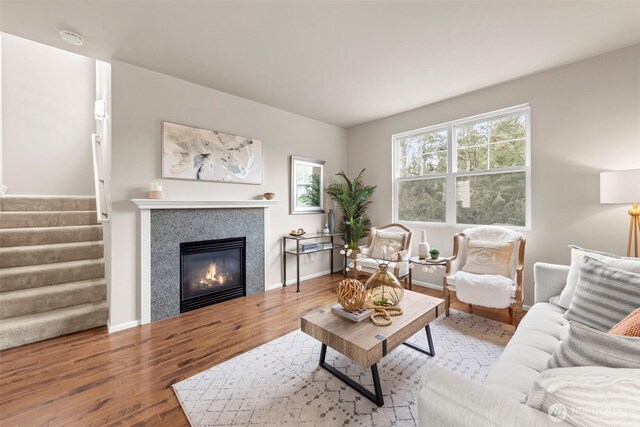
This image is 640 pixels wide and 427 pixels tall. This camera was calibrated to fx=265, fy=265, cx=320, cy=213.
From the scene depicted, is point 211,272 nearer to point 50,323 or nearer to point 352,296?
point 50,323

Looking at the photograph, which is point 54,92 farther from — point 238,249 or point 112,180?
point 238,249

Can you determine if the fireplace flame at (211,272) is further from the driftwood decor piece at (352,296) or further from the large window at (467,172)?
the large window at (467,172)

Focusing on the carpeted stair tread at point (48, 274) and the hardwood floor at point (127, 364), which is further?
the carpeted stair tread at point (48, 274)

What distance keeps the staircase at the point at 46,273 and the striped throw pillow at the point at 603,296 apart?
395 centimetres

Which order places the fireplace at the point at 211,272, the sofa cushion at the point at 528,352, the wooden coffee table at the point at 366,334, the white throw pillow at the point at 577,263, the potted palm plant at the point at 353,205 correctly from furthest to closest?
the potted palm plant at the point at 353,205 < the fireplace at the point at 211,272 < the white throw pillow at the point at 577,263 < the wooden coffee table at the point at 366,334 < the sofa cushion at the point at 528,352

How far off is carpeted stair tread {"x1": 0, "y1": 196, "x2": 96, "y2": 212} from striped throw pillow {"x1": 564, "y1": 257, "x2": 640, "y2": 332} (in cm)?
563

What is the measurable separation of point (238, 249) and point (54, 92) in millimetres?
3979

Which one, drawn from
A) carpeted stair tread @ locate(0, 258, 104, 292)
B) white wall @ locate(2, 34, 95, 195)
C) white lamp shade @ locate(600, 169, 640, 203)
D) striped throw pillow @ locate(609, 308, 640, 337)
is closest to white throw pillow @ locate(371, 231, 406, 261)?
white lamp shade @ locate(600, 169, 640, 203)

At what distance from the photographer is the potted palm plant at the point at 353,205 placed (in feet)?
14.9

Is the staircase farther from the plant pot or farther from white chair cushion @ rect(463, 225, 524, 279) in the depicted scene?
white chair cushion @ rect(463, 225, 524, 279)

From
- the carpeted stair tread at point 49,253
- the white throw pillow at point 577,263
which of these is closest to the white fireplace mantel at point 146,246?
the carpeted stair tread at point 49,253

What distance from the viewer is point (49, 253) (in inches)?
116

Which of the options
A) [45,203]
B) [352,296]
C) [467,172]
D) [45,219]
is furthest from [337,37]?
[45,203]

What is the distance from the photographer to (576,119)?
2783 mm
